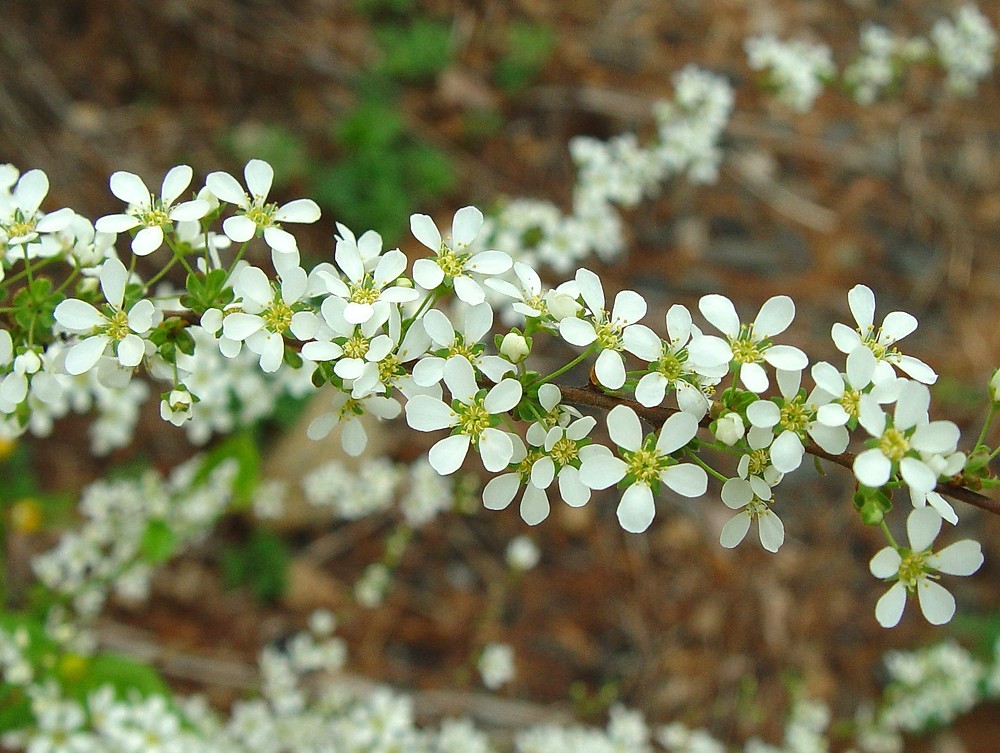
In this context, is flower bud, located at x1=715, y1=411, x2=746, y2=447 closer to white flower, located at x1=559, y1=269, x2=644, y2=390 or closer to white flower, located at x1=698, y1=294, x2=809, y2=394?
white flower, located at x1=698, y1=294, x2=809, y2=394

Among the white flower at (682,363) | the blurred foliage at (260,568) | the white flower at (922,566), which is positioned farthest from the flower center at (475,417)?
the blurred foliage at (260,568)

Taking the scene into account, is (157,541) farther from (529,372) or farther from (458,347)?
(529,372)

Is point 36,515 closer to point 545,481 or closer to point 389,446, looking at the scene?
point 389,446

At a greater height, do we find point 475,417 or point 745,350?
point 745,350

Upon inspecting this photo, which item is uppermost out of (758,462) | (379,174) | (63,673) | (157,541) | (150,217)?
(150,217)

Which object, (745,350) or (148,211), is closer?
(745,350)

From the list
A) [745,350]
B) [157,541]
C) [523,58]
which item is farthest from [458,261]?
[523,58]

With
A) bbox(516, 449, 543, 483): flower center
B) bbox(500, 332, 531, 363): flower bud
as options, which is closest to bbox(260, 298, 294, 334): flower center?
bbox(500, 332, 531, 363): flower bud
